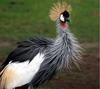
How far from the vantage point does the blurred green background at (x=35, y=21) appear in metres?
12.2

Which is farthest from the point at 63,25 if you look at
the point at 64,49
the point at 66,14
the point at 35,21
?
the point at 35,21

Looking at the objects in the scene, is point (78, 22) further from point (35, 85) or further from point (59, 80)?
point (35, 85)

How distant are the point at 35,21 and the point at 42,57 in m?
6.62

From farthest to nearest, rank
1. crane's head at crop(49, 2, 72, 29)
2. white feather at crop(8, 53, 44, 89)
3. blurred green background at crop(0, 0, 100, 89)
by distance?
1. blurred green background at crop(0, 0, 100, 89)
2. crane's head at crop(49, 2, 72, 29)
3. white feather at crop(8, 53, 44, 89)

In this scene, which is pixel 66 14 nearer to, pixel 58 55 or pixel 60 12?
pixel 60 12

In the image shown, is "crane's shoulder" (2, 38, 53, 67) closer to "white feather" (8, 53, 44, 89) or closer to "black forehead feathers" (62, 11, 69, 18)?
"white feather" (8, 53, 44, 89)

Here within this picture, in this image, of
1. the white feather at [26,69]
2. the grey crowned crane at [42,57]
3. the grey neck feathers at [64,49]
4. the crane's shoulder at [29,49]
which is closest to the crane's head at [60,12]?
the grey crowned crane at [42,57]

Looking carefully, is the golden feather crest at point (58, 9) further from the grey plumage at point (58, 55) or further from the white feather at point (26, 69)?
the white feather at point (26, 69)

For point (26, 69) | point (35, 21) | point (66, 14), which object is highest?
point (66, 14)

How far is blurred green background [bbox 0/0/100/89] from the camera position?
12.2 meters

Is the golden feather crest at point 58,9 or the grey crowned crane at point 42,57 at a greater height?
the golden feather crest at point 58,9

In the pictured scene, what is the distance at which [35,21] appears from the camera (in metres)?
14.1

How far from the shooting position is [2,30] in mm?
12805

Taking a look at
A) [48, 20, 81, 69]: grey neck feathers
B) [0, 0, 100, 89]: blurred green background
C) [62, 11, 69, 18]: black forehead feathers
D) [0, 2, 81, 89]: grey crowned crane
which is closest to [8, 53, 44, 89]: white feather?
[0, 2, 81, 89]: grey crowned crane
